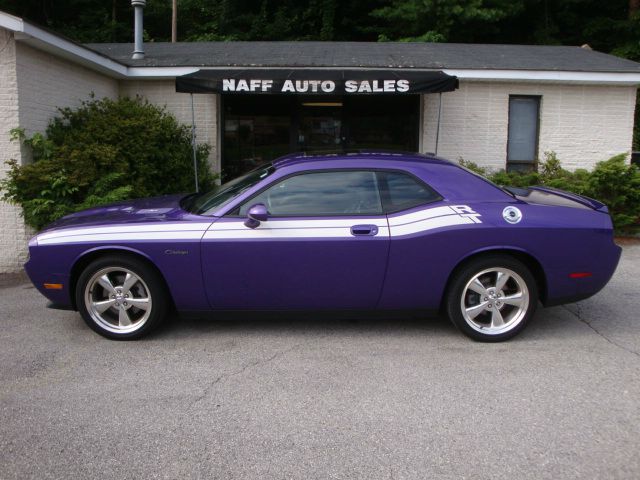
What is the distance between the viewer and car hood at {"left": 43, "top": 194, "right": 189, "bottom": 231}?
15.3 feet

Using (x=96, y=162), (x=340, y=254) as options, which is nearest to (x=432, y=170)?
(x=340, y=254)

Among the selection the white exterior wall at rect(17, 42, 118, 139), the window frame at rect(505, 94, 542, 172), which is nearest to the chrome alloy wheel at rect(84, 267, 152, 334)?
the white exterior wall at rect(17, 42, 118, 139)

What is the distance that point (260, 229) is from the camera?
14.6 feet

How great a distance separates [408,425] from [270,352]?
146 cm

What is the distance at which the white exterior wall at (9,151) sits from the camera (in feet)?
23.4

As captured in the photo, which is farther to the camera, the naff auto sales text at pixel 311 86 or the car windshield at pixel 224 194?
the naff auto sales text at pixel 311 86

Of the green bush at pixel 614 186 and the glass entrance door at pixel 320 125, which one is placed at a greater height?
the glass entrance door at pixel 320 125

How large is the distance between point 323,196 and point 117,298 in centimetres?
188

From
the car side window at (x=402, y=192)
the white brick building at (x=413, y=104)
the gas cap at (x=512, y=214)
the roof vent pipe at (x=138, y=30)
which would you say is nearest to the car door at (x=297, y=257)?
the car side window at (x=402, y=192)

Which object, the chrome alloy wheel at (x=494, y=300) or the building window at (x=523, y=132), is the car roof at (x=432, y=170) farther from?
the building window at (x=523, y=132)

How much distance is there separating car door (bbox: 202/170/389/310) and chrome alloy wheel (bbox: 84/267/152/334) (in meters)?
0.58

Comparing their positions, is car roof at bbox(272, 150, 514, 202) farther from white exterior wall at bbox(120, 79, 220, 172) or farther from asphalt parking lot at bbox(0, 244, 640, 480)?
white exterior wall at bbox(120, 79, 220, 172)

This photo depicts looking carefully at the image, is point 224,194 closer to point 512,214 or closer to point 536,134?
point 512,214

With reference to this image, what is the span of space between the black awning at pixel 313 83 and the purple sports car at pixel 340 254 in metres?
4.49
